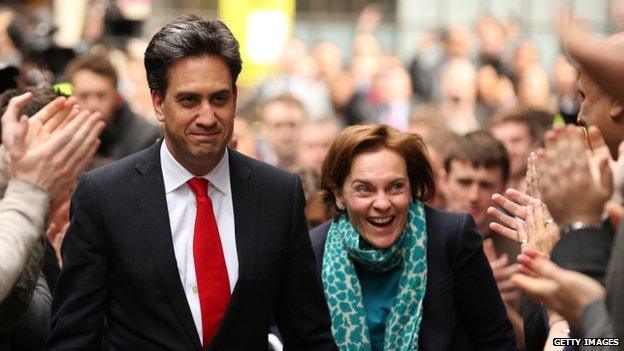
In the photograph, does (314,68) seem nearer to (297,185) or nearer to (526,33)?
(526,33)

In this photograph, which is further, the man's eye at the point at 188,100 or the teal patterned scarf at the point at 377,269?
the teal patterned scarf at the point at 377,269

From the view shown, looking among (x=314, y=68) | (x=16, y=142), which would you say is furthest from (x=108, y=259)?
(x=314, y=68)

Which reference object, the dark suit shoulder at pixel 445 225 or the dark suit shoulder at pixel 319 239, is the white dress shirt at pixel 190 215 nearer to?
the dark suit shoulder at pixel 319 239

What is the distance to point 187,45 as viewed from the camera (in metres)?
4.88

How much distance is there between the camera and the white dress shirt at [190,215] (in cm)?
487

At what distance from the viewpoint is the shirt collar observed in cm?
497

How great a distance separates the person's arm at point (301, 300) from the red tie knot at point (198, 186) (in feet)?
1.10

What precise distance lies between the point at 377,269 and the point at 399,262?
0.10m

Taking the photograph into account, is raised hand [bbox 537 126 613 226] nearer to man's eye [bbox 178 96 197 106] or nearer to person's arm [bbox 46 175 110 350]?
man's eye [bbox 178 96 197 106]

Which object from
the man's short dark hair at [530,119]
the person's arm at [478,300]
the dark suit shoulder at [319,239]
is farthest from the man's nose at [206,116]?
the man's short dark hair at [530,119]

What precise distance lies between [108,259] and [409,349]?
4.76 ft

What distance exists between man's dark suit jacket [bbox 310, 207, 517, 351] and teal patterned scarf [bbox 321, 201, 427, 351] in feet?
0.15

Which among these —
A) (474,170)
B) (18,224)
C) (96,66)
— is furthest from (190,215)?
(96,66)

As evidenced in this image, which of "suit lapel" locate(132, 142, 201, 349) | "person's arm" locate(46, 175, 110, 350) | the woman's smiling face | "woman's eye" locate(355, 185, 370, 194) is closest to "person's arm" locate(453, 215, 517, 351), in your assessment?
the woman's smiling face
